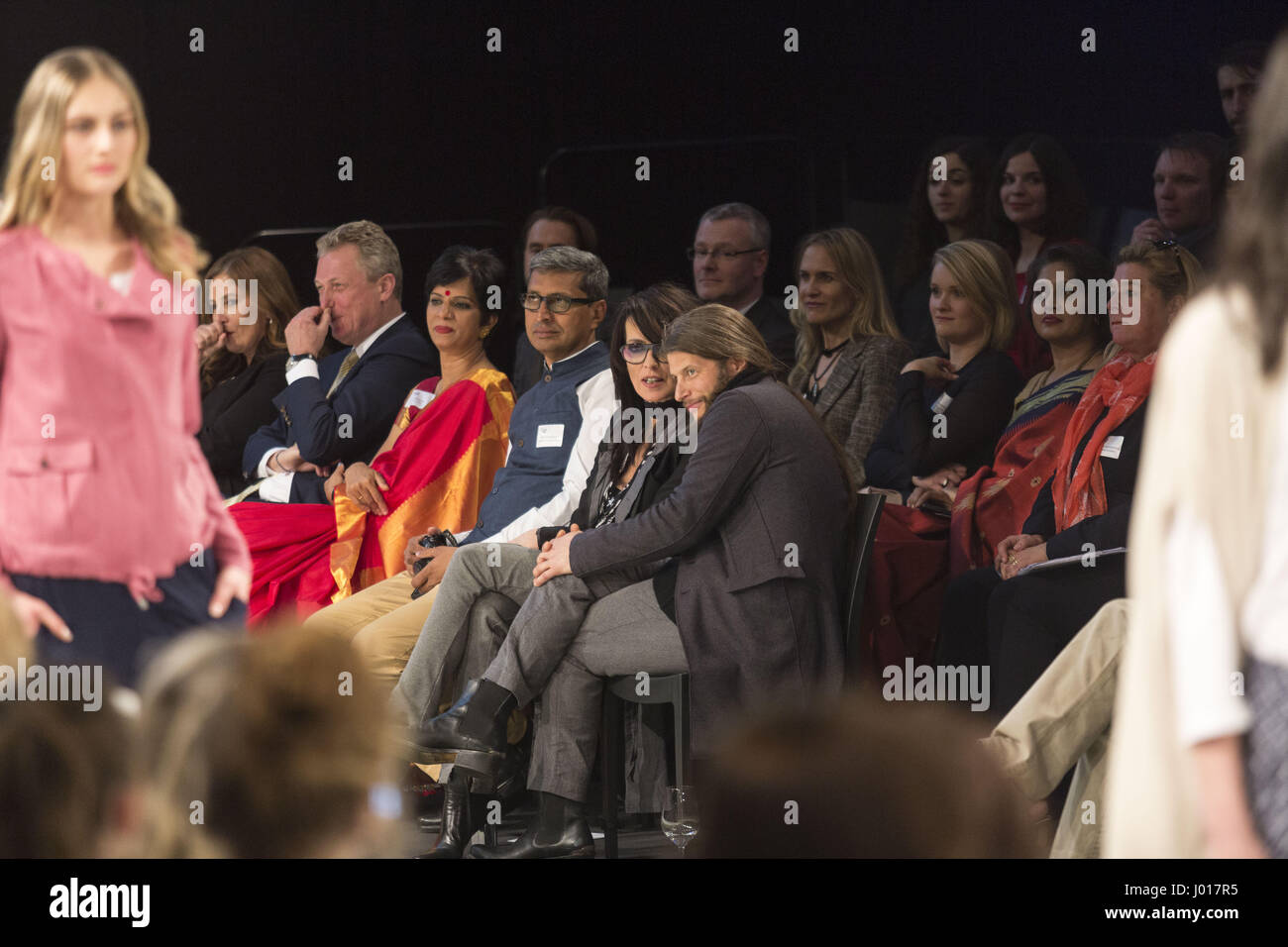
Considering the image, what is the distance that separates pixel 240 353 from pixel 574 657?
1.51 meters

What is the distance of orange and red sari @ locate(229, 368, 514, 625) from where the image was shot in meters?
4.16

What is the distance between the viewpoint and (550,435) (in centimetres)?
404

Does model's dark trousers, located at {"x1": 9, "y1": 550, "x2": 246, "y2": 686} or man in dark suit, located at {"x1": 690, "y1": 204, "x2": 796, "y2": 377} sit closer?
model's dark trousers, located at {"x1": 9, "y1": 550, "x2": 246, "y2": 686}

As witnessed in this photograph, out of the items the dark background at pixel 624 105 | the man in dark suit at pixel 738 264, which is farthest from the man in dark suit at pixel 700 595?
the dark background at pixel 624 105

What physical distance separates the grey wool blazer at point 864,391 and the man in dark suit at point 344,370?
1.13 m

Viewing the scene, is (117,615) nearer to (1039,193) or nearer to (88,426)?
(88,426)

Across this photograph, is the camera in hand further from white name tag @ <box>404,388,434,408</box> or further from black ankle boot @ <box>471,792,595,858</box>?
black ankle boot @ <box>471,792,595,858</box>

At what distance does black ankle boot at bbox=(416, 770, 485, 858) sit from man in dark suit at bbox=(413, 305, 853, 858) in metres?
0.07

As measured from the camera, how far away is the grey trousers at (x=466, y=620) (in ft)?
12.2

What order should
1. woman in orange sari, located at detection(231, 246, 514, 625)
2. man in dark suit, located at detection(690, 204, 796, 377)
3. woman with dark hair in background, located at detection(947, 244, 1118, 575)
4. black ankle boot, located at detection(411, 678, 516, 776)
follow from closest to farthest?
1. black ankle boot, located at detection(411, 678, 516, 776)
2. woman with dark hair in background, located at detection(947, 244, 1118, 575)
3. woman in orange sari, located at detection(231, 246, 514, 625)
4. man in dark suit, located at detection(690, 204, 796, 377)

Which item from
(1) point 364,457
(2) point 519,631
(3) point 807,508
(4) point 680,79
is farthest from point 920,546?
(4) point 680,79

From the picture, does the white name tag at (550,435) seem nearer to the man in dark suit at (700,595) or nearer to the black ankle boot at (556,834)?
the man in dark suit at (700,595)

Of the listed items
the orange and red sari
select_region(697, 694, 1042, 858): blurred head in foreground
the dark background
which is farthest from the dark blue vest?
select_region(697, 694, 1042, 858): blurred head in foreground

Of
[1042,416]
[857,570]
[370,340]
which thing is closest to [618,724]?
[857,570]
